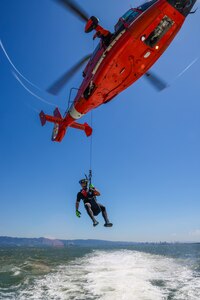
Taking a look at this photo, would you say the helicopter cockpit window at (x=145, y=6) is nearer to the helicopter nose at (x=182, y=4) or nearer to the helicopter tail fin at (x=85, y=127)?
the helicopter nose at (x=182, y=4)

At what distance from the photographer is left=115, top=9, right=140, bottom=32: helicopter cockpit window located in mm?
8328

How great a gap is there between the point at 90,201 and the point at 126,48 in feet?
16.9

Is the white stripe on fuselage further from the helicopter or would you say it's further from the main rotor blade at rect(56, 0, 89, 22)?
the main rotor blade at rect(56, 0, 89, 22)

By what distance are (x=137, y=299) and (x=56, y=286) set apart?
472cm

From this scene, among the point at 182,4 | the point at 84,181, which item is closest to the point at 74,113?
the point at 84,181

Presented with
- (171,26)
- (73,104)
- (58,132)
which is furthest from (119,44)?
(58,132)

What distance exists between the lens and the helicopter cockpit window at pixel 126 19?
833 centimetres

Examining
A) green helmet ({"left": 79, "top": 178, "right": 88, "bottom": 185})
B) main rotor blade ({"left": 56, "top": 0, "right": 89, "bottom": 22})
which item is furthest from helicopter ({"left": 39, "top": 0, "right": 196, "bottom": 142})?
green helmet ({"left": 79, "top": 178, "right": 88, "bottom": 185})

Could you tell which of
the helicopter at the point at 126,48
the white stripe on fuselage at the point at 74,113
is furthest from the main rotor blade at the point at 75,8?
the white stripe on fuselage at the point at 74,113

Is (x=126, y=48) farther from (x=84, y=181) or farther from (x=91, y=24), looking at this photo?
(x=84, y=181)

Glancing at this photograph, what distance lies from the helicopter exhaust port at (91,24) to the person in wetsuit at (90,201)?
16.3 feet

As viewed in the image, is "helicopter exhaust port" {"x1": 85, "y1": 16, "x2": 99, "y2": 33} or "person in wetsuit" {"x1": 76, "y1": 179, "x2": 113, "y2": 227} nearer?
"helicopter exhaust port" {"x1": 85, "y1": 16, "x2": 99, "y2": 33}

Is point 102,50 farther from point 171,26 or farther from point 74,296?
point 74,296

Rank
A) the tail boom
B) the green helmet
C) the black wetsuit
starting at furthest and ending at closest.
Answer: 1. the tail boom
2. the green helmet
3. the black wetsuit
